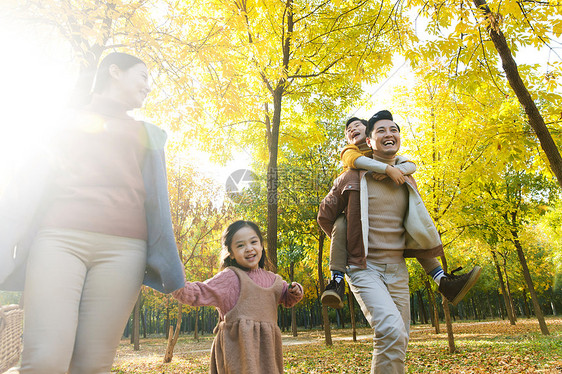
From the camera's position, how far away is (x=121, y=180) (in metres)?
1.78

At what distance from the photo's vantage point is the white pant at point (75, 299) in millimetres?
1429

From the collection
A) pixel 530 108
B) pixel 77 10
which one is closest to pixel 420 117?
pixel 530 108

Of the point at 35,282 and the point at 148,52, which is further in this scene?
the point at 148,52

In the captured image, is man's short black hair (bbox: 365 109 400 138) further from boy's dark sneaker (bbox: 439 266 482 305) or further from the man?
boy's dark sneaker (bbox: 439 266 482 305)

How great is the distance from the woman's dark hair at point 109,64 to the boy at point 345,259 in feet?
5.66

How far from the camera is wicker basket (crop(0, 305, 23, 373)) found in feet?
7.55

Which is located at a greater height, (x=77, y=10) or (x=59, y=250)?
(x=77, y=10)

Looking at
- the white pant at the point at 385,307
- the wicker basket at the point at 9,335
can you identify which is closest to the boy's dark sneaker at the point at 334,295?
the white pant at the point at 385,307

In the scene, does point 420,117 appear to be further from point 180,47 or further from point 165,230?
point 165,230

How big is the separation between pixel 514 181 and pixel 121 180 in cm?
1400

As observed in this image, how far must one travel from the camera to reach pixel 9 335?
249cm

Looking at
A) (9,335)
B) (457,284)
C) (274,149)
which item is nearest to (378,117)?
(457,284)

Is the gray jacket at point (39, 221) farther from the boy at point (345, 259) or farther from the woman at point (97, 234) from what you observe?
the boy at point (345, 259)

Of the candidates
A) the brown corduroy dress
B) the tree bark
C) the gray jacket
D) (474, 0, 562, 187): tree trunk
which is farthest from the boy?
the tree bark
